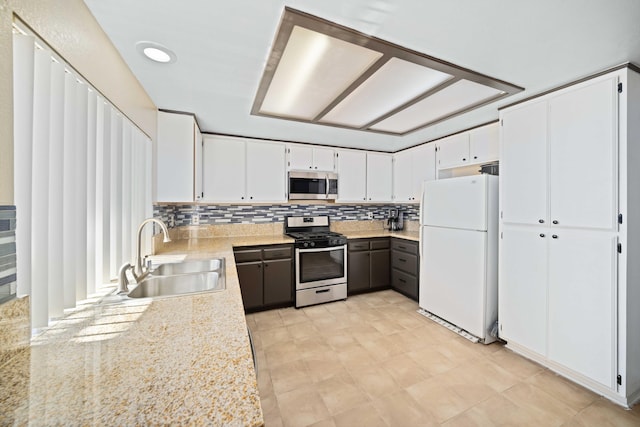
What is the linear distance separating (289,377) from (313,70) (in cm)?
228

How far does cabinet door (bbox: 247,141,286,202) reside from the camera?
3296mm

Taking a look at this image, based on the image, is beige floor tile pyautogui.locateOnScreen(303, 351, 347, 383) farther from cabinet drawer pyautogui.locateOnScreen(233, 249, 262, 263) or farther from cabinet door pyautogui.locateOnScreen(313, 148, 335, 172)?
cabinet door pyautogui.locateOnScreen(313, 148, 335, 172)

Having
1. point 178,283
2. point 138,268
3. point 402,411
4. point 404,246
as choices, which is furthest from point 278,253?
point 402,411

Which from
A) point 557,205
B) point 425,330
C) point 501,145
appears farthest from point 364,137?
point 425,330

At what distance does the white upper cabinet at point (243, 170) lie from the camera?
3.12 m

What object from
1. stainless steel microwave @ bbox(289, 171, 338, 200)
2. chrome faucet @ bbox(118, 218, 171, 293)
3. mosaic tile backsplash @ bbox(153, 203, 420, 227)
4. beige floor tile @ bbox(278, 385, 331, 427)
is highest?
stainless steel microwave @ bbox(289, 171, 338, 200)

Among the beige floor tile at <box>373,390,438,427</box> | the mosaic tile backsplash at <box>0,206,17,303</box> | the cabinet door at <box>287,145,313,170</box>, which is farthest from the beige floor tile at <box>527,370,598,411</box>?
the cabinet door at <box>287,145,313,170</box>

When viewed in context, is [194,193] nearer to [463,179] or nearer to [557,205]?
[463,179]

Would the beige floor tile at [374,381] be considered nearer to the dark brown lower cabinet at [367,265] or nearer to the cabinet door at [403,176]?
the dark brown lower cabinet at [367,265]

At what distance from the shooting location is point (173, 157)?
2467mm

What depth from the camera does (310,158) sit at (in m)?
3.59

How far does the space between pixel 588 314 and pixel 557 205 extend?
0.80 metres

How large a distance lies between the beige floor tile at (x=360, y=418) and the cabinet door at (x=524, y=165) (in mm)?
1933

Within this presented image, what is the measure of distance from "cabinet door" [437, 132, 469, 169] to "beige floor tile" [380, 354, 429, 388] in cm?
229
